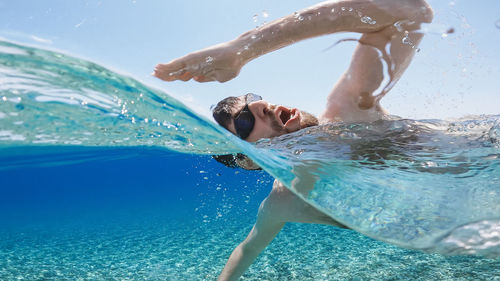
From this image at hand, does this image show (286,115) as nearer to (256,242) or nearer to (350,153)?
→ (350,153)

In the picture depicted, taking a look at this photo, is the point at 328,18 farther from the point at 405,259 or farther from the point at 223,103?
the point at 405,259

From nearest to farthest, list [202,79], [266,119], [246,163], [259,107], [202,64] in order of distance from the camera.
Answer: [202,64]
[202,79]
[259,107]
[266,119]
[246,163]

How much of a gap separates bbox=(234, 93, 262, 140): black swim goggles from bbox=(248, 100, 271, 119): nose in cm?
4

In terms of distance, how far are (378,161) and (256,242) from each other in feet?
4.58

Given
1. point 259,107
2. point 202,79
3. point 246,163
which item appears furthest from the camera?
point 246,163

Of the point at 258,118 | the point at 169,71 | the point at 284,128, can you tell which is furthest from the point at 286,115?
the point at 169,71

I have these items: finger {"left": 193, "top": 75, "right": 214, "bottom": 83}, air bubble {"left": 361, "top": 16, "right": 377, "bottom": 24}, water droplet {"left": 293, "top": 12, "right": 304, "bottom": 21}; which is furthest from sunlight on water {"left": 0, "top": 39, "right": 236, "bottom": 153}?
air bubble {"left": 361, "top": 16, "right": 377, "bottom": 24}

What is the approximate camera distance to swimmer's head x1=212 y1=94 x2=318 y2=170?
106 inches

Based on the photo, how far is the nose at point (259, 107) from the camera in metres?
2.66

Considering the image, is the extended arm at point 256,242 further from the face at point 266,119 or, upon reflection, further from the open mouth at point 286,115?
the open mouth at point 286,115

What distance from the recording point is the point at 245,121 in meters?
2.76

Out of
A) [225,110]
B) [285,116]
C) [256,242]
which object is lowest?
[256,242]

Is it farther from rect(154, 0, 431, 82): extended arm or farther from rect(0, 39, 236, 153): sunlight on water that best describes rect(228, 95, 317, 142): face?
rect(154, 0, 431, 82): extended arm

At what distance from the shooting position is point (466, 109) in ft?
8.54
